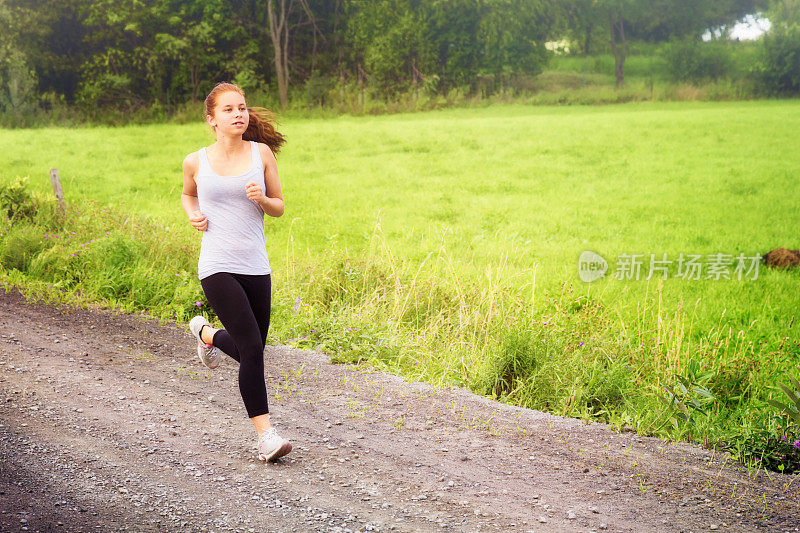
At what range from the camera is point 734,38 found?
17.4 meters

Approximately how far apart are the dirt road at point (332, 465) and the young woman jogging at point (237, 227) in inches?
15.1

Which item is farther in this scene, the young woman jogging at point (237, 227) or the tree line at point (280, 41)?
the tree line at point (280, 41)

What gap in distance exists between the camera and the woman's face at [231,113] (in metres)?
3.22

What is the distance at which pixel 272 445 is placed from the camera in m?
3.30

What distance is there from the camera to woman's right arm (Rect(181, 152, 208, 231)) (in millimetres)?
3256

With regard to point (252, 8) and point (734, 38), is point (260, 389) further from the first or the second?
point (734, 38)

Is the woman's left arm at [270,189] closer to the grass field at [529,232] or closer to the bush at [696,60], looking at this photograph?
the grass field at [529,232]

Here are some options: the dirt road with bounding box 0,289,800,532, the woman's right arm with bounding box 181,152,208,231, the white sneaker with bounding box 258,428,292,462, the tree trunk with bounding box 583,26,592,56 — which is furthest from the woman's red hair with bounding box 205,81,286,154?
the tree trunk with bounding box 583,26,592,56

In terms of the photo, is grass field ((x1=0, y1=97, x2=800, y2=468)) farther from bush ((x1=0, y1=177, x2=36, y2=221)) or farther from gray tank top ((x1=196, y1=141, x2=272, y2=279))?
gray tank top ((x1=196, y1=141, x2=272, y2=279))

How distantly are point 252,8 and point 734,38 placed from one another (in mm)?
11638
